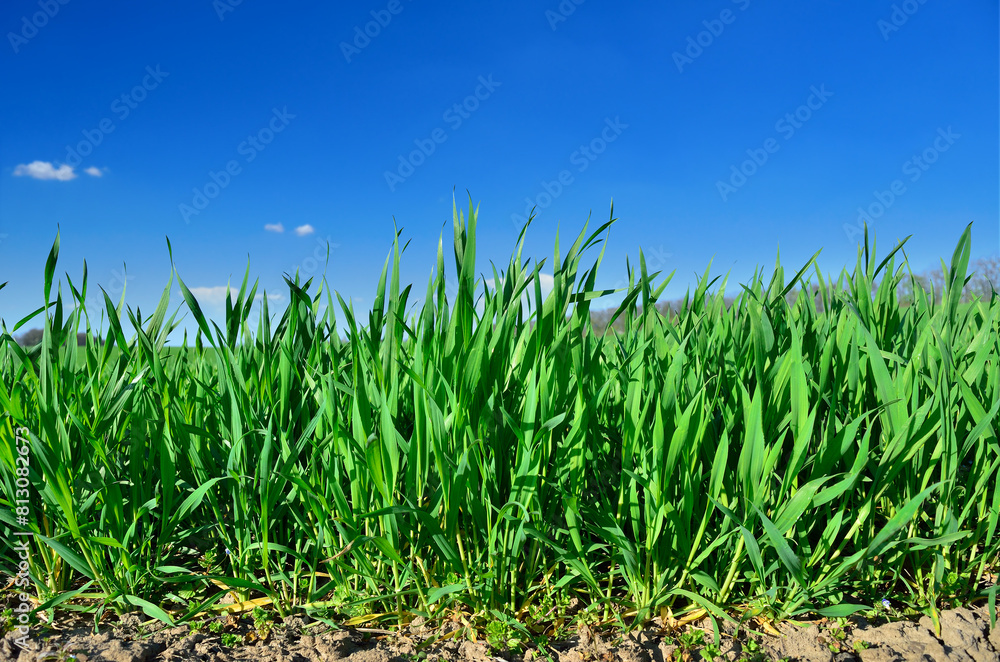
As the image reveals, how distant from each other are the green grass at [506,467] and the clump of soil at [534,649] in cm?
6

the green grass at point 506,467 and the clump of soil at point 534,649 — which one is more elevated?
the green grass at point 506,467

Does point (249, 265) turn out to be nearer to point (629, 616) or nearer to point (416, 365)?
point (416, 365)

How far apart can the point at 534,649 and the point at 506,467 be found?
1.27ft

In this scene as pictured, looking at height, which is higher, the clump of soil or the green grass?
the green grass

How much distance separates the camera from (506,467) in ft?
4.59

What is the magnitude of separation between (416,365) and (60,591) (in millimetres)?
1146

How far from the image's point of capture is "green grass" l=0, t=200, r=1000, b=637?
1.28 meters

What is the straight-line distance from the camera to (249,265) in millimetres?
1610

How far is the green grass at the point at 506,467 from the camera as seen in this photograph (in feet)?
4.19

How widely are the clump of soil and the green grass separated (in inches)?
2.3

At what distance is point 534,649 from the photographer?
51.7 inches

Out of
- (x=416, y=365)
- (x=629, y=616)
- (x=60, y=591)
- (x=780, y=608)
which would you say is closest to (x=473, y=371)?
(x=416, y=365)

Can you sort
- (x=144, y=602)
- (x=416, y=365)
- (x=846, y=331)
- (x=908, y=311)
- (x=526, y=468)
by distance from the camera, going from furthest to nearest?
1. (x=908, y=311)
2. (x=846, y=331)
3. (x=144, y=602)
4. (x=416, y=365)
5. (x=526, y=468)

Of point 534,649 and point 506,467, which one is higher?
point 506,467
